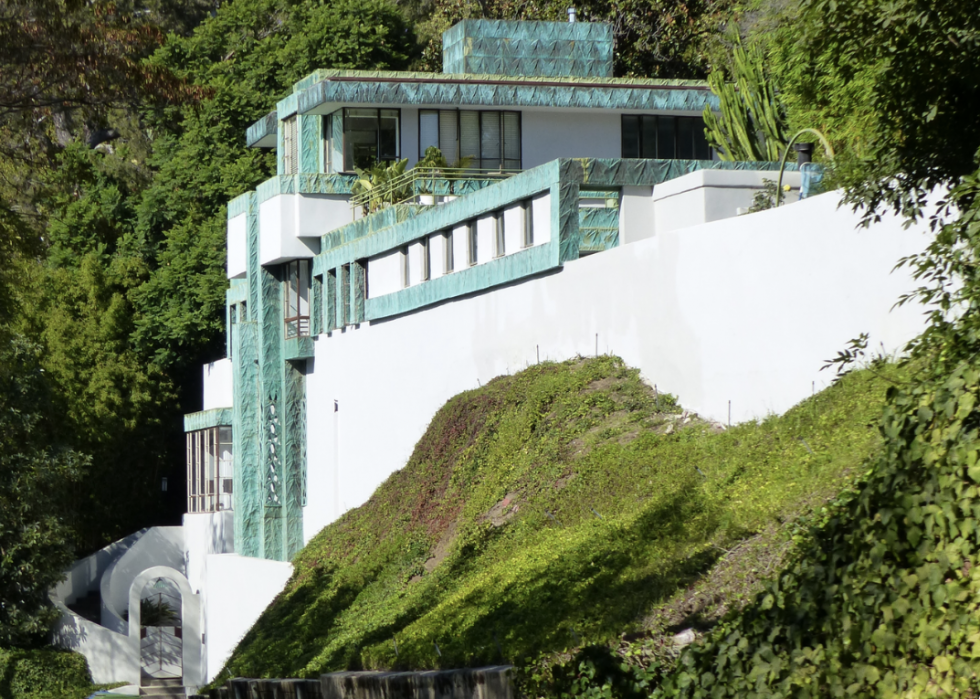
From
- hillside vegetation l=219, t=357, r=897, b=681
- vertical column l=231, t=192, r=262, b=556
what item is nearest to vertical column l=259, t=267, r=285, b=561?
vertical column l=231, t=192, r=262, b=556

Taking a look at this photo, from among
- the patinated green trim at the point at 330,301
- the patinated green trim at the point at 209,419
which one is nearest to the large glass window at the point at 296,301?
the patinated green trim at the point at 330,301

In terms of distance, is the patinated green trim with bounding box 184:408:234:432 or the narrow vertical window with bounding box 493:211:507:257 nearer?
the narrow vertical window with bounding box 493:211:507:257

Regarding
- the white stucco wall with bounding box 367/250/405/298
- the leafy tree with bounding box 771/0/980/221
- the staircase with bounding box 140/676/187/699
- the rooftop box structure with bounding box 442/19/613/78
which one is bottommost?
the staircase with bounding box 140/676/187/699

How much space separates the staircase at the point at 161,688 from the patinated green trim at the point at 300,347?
11.7m

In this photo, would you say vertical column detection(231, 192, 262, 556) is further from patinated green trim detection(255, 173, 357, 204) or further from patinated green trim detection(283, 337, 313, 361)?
patinated green trim detection(255, 173, 357, 204)

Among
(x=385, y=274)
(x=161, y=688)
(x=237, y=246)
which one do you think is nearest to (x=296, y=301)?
(x=237, y=246)

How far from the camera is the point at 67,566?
1492 inches

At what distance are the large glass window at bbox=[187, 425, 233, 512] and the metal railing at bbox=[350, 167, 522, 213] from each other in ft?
39.9

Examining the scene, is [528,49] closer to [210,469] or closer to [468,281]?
[468,281]

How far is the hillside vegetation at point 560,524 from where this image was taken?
11672 mm

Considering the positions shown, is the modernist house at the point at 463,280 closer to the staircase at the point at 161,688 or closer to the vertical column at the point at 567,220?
the vertical column at the point at 567,220

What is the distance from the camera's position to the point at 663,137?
33719 millimetres

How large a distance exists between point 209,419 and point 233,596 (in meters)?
8.68

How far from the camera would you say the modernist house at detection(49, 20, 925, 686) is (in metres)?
15.6
